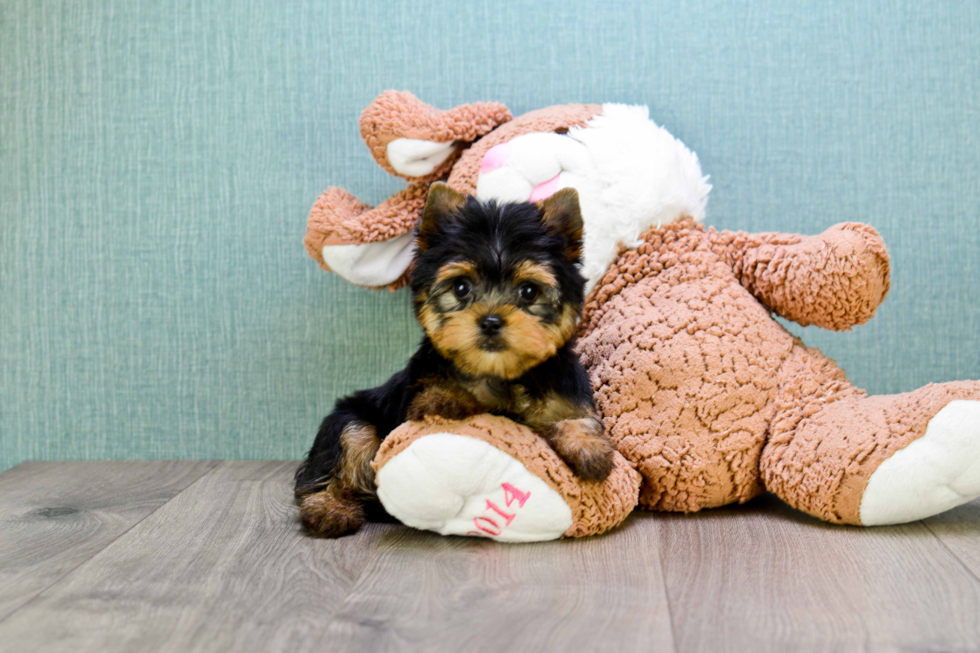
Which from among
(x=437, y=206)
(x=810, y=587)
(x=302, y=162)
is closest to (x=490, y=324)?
(x=437, y=206)

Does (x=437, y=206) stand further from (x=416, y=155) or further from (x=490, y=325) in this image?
(x=416, y=155)

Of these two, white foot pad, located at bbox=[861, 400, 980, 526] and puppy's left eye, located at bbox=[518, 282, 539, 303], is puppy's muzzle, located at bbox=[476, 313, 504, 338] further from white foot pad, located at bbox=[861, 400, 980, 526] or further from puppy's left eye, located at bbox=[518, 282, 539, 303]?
white foot pad, located at bbox=[861, 400, 980, 526]

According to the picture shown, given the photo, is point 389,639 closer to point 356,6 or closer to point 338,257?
point 338,257

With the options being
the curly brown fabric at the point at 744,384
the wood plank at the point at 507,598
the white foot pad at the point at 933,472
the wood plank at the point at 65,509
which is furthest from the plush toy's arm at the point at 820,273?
the wood plank at the point at 65,509

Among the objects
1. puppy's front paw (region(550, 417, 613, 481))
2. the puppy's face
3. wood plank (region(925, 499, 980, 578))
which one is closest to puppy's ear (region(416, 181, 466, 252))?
the puppy's face

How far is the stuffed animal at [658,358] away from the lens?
6.21 ft

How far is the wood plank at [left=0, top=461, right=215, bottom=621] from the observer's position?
1.89 m

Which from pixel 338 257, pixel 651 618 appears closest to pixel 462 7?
pixel 338 257

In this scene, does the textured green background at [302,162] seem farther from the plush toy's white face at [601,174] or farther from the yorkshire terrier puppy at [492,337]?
the yorkshire terrier puppy at [492,337]

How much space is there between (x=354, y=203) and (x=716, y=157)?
130 centimetres

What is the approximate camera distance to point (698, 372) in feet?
7.08

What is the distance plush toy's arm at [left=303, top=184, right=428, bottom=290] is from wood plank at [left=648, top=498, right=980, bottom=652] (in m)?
1.19

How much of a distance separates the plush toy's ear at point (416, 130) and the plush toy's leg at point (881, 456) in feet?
4.19

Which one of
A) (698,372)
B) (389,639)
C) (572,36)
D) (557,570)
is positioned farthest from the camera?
(572,36)
